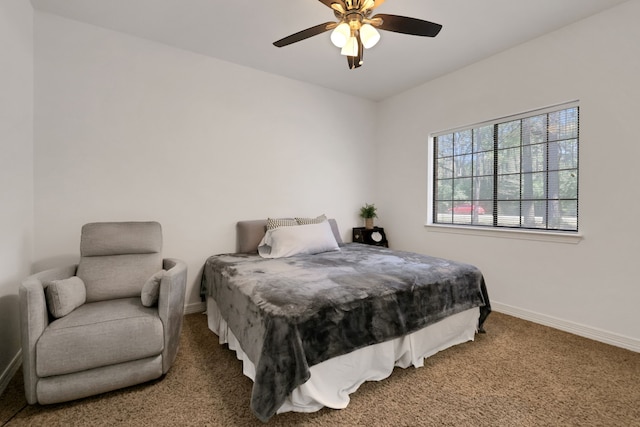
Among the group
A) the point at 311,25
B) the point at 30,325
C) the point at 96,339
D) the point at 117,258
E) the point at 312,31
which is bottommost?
the point at 96,339

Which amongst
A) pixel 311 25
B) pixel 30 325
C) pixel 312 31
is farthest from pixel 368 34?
pixel 30 325

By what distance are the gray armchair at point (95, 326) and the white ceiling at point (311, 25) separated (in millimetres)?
1881

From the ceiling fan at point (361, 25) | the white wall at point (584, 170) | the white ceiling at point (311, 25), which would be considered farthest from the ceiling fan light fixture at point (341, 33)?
the white wall at point (584, 170)

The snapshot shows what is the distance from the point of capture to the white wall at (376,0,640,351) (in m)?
2.34

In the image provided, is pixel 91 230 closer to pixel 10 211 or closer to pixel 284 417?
pixel 10 211

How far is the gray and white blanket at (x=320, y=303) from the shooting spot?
1461 mm

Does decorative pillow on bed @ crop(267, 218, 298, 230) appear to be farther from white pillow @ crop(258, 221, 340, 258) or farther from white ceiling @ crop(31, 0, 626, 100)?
white ceiling @ crop(31, 0, 626, 100)

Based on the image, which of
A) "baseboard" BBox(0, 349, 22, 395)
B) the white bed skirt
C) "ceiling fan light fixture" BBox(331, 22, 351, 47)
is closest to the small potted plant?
the white bed skirt

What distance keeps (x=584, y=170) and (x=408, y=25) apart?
209 centimetres

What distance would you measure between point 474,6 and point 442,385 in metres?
2.86

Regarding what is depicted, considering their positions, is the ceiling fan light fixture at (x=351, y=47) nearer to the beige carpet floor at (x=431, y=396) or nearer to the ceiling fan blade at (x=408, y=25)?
the ceiling fan blade at (x=408, y=25)

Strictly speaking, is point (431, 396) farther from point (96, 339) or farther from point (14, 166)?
point (14, 166)

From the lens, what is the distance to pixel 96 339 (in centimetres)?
162

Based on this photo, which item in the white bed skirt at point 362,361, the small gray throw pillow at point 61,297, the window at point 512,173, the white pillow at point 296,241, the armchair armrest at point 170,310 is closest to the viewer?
the white bed skirt at point 362,361
